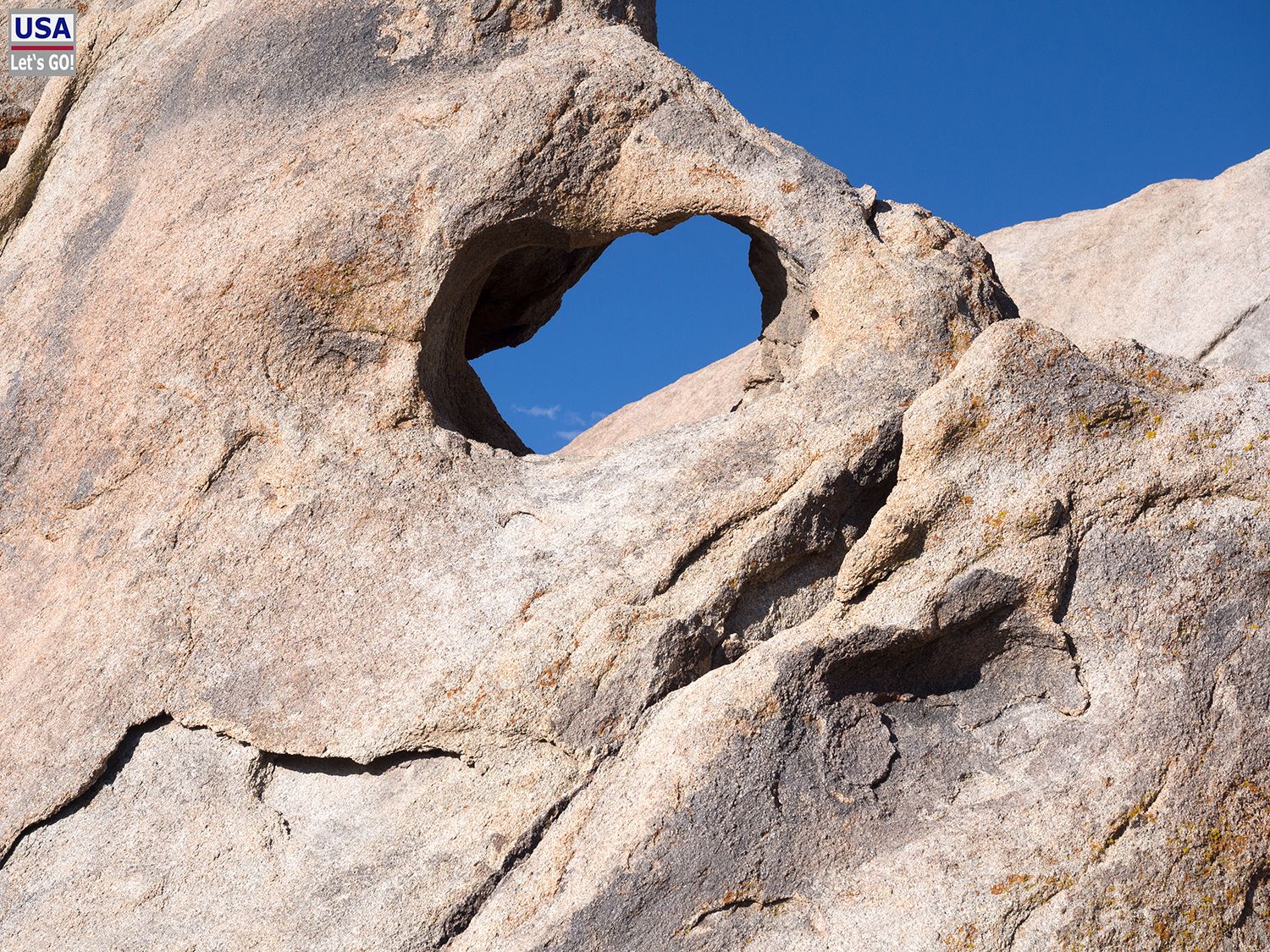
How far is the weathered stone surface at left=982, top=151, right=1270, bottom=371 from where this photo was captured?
8.75 meters

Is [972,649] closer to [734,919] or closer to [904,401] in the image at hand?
[904,401]

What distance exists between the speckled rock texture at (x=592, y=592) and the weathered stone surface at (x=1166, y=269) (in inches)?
189

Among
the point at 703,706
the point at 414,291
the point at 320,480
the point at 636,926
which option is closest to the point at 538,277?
the point at 414,291

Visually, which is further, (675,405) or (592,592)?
(675,405)

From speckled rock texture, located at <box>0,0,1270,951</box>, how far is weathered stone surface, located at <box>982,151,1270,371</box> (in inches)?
189

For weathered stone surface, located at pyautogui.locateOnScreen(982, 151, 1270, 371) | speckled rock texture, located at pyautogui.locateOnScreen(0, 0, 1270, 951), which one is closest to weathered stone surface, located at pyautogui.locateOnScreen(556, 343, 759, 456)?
weathered stone surface, located at pyautogui.locateOnScreen(982, 151, 1270, 371)

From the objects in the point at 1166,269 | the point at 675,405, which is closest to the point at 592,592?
the point at 1166,269

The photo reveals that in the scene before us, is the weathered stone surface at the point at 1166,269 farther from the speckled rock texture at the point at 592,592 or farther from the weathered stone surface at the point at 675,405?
the speckled rock texture at the point at 592,592

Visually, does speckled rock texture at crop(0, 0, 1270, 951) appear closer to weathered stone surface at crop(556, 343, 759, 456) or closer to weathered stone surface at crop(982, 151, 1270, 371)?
weathered stone surface at crop(982, 151, 1270, 371)

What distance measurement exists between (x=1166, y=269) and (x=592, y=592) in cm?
693

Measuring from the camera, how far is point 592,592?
4.06 m

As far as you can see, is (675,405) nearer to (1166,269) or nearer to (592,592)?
(1166,269)

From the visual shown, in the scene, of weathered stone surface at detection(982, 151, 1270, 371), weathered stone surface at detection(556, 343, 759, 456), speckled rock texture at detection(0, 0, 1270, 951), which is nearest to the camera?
speckled rock texture at detection(0, 0, 1270, 951)

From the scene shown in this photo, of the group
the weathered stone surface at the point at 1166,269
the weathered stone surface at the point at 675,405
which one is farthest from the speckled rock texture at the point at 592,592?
the weathered stone surface at the point at 675,405
